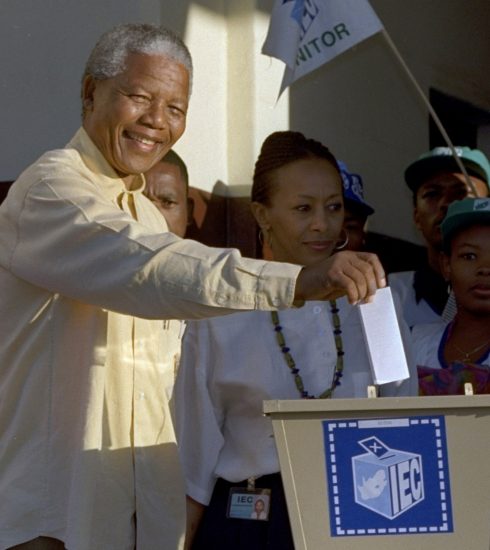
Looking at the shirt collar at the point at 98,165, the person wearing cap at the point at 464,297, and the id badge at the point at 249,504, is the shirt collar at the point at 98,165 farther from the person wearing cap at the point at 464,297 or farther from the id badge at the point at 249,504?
the person wearing cap at the point at 464,297

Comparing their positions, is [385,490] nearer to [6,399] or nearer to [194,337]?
[6,399]

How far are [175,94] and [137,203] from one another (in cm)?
27

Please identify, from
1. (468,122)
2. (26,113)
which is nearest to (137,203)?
(26,113)

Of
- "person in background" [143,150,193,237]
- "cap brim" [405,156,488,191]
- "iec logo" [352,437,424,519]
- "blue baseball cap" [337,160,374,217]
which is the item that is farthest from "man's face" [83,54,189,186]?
"cap brim" [405,156,488,191]

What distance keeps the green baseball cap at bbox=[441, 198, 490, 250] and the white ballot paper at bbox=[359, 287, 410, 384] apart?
1.60m

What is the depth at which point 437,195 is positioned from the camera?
15.5 ft

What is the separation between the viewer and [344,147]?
6168 millimetres

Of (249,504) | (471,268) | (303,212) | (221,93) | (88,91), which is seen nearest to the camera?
(88,91)

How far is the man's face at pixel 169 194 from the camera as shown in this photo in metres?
4.36

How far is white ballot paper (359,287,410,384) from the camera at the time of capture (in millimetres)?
2469

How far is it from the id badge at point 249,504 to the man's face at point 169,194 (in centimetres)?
117

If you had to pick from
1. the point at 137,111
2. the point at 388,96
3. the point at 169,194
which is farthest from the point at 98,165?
the point at 388,96

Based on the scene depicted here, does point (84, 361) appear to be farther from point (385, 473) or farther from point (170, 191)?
point (170, 191)

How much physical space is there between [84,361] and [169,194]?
1.61m
